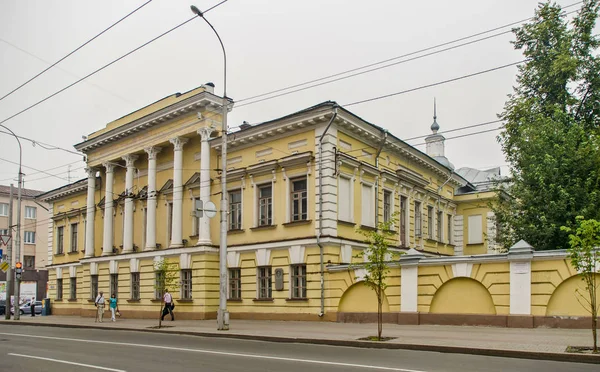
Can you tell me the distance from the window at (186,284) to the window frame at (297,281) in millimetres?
6201

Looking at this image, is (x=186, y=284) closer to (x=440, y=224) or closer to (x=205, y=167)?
(x=205, y=167)

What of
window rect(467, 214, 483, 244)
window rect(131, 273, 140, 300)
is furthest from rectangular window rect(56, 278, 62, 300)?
window rect(467, 214, 483, 244)

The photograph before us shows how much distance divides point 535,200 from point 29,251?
61890 millimetres

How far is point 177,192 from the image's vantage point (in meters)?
30.2

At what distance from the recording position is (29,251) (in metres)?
69.6

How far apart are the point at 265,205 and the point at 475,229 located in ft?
58.2

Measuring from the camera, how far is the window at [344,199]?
25547 mm

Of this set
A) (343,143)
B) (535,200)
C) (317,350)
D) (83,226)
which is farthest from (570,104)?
(83,226)

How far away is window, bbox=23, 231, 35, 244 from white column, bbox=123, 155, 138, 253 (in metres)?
42.2

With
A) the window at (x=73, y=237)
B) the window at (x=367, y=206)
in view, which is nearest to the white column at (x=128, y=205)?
the window at (x=73, y=237)

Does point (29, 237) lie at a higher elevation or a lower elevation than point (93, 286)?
higher

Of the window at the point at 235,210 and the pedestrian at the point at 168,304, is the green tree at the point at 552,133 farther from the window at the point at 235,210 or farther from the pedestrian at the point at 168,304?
the pedestrian at the point at 168,304

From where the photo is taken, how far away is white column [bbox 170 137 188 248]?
29.7m

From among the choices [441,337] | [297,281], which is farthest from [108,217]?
[441,337]
